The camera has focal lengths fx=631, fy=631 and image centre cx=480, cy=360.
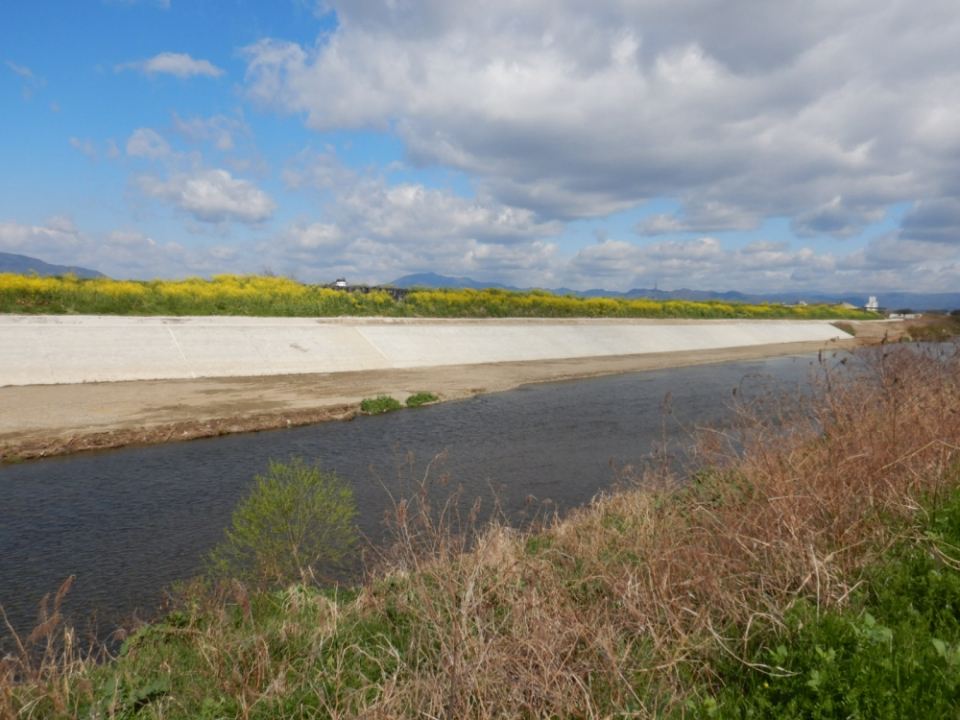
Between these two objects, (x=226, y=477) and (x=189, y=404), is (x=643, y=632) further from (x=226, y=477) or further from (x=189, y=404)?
(x=189, y=404)

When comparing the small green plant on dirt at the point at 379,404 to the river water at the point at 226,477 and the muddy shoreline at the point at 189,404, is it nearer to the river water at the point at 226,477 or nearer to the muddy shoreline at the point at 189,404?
the muddy shoreline at the point at 189,404

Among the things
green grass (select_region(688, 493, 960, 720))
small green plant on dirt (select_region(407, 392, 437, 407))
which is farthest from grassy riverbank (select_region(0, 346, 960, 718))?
small green plant on dirt (select_region(407, 392, 437, 407))

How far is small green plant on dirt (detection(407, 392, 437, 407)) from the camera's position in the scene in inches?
882

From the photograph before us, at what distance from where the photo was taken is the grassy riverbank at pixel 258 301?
1069 inches

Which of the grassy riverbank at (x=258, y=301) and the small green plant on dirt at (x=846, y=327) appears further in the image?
the small green plant on dirt at (x=846, y=327)

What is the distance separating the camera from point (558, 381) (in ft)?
96.6

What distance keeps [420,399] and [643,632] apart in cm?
1792

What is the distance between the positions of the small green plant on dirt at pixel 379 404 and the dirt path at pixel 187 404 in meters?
0.39

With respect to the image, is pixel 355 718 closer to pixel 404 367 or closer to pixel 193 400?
pixel 193 400

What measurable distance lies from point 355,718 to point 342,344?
87.4ft

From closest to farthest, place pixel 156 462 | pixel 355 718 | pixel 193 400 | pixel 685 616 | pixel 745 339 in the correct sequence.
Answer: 1. pixel 355 718
2. pixel 685 616
3. pixel 156 462
4. pixel 193 400
5. pixel 745 339

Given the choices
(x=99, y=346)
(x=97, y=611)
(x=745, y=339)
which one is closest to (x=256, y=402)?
(x=99, y=346)

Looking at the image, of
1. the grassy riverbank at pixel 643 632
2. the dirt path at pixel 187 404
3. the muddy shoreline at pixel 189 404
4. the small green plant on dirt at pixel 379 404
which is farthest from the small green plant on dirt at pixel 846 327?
the grassy riverbank at pixel 643 632

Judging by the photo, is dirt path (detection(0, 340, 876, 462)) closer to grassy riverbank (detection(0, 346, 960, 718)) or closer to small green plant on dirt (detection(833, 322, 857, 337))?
grassy riverbank (detection(0, 346, 960, 718))
